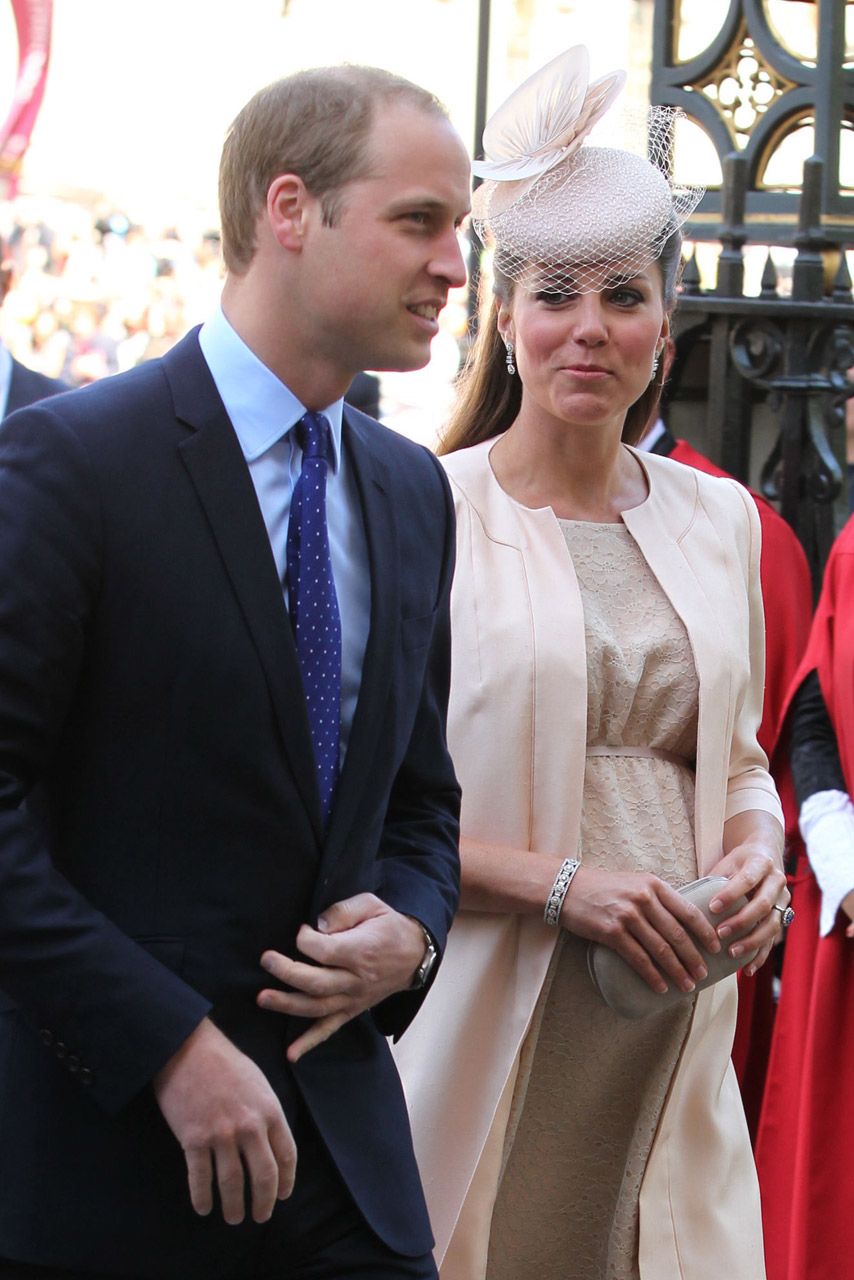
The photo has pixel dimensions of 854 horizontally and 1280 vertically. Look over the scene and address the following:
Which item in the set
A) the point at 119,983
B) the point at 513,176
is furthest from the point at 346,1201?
the point at 513,176

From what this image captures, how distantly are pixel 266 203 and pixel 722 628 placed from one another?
119 cm

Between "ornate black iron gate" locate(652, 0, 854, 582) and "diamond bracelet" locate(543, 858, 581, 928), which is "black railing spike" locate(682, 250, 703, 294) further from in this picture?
"diamond bracelet" locate(543, 858, 581, 928)

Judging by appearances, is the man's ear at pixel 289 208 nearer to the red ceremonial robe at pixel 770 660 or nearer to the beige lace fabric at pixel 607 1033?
the beige lace fabric at pixel 607 1033

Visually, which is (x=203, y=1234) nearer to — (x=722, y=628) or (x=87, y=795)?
(x=87, y=795)

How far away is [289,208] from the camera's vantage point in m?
1.99

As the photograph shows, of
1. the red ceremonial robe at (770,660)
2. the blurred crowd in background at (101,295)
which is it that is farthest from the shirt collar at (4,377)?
the blurred crowd in background at (101,295)

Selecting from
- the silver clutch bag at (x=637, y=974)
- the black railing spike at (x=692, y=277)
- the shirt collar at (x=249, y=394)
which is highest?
the shirt collar at (x=249, y=394)

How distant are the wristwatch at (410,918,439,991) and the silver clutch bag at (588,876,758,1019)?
2.12 ft

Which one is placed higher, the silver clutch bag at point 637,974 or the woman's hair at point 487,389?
the woman's hair at point 487,389

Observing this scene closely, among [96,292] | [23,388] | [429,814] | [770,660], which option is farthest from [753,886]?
[96,292]

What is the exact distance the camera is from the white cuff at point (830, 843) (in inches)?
144

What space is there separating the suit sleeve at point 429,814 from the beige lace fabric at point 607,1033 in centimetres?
56

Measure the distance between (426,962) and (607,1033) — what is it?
2.70ft

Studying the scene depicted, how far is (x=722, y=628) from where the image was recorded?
2938 millimetres
